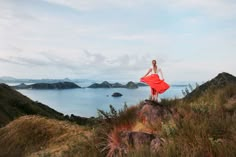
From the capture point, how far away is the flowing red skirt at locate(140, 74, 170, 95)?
54.2 ft

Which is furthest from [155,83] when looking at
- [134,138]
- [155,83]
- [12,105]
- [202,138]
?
[12,105]

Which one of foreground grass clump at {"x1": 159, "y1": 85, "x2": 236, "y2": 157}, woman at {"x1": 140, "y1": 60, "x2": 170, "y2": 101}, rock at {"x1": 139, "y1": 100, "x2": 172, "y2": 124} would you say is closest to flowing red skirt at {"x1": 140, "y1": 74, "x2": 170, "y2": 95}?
woman at {"x1": 140, "y1": 60, "x2": 170, "y2": 101}

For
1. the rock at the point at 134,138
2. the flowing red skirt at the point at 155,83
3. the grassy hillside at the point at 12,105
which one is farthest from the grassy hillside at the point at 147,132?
the grassy hillside at the point at 12,105

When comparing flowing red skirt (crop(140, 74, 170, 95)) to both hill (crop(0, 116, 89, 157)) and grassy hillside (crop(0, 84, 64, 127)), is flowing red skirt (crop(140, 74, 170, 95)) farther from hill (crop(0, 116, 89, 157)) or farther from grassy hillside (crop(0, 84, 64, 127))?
grassy hillside (crop(0, 84, 64, 127))

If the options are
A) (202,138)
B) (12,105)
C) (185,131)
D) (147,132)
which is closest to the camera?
(202,138)

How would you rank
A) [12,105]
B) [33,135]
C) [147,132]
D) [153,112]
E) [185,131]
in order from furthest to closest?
1. [12,105]
2. [33,135]
3. [153,112]
4. [147,132]
5. [185,131]

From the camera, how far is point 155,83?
55.0 ft

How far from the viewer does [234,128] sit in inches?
364

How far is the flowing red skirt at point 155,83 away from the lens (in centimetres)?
1652

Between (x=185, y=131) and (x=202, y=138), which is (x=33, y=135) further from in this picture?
(x=202, y=138)

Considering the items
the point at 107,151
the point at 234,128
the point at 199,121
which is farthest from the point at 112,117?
the point at 234,128

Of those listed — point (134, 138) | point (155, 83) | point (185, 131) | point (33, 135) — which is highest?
point (155, 83)

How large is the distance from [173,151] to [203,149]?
1.76 feet

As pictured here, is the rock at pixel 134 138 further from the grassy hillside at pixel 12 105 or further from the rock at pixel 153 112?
the grassy hillside at pixel 12 105
